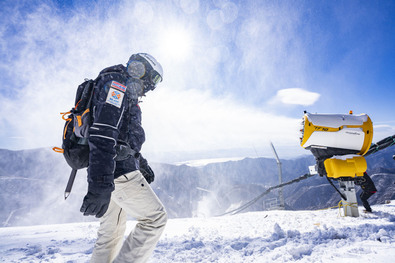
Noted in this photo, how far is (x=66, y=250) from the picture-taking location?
419cm

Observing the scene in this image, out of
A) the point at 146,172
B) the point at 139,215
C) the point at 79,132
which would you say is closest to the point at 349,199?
the point at 146,172

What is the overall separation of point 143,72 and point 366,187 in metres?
6.38

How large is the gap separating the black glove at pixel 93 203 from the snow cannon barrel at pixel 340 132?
4426mm

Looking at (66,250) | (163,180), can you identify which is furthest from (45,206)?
(66,250)

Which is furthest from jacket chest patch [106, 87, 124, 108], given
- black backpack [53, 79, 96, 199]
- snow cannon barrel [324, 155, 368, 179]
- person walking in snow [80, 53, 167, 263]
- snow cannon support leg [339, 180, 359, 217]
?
snow cannon support leg [339, 180, 359, 217]

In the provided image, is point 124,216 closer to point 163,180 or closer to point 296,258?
point 296,258

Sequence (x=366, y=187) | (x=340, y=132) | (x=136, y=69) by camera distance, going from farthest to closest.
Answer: (x=366, y=187) → (x=340, y=132) → (x=136, y=69)

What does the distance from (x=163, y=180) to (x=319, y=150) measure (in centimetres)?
15243

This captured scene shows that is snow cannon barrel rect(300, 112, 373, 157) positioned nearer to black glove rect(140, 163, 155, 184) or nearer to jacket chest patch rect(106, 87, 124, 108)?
black glove rect(140, 163, 155, 184)

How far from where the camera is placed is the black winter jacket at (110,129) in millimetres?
2062

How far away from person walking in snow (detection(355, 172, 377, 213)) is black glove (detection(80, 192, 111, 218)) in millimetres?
5895

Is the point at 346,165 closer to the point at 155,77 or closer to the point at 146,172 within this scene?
the point at 146,172

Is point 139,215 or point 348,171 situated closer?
point 139,215

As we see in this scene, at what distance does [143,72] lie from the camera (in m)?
3.15
